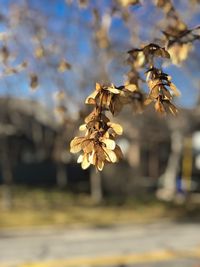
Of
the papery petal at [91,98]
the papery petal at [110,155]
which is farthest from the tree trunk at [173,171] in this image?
the papery petal at [110,155]

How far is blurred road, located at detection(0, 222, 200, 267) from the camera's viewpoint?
11.1m

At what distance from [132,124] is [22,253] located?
33.9 ft

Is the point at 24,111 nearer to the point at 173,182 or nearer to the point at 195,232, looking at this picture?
the point at 173,182

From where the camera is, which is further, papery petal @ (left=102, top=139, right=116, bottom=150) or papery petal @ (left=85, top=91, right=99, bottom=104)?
papery petal @ (left=85, top=91, right=99, bottom=104)

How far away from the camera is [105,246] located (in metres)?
13.0

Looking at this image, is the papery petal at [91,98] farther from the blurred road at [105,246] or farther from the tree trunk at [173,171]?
the tree trunk at [173,171]

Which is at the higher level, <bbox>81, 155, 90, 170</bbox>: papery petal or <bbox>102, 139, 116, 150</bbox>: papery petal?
<bbox>102, 139, 116, 150</bbox>: papery petal

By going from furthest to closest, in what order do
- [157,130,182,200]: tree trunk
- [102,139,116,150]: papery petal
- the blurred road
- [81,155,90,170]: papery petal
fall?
1. [157,130,182,200]: tree trunk
2. the blurred road
3. [81,155,90,170]: papery petal
4. [102,139,116,150]: papery petal

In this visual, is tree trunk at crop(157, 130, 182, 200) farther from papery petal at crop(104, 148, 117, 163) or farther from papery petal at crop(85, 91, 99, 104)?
papery petal at crop(104, 148, 117, 163)

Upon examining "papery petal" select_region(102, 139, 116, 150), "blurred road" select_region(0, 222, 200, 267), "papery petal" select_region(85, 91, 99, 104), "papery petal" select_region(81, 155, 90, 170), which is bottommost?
"blurred road" select_region(0, 222, 200, 267)

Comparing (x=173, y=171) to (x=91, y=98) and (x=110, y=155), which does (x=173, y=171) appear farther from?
(x=110, y=155)

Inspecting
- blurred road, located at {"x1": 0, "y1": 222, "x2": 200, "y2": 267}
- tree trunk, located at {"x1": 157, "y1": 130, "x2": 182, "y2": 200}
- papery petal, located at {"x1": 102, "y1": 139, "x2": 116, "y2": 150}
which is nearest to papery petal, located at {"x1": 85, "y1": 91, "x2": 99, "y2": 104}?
papery petal, located at {"x1": 102, "y1": 139, "x2": 116, "y2": 150}

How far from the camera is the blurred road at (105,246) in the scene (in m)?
11.1

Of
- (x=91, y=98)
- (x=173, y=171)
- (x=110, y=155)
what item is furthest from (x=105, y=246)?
(x=173, y=171)
